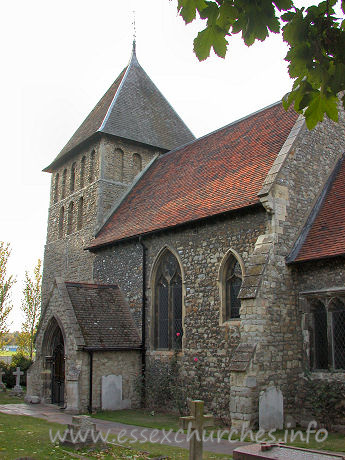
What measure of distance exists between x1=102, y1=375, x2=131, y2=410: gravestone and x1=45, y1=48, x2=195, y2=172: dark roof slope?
11.2m

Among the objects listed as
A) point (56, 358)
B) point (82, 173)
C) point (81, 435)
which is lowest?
point (81, 435)

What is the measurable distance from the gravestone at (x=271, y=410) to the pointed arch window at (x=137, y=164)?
13502 mm

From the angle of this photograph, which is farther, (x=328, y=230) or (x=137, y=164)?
(x=137, y=164)

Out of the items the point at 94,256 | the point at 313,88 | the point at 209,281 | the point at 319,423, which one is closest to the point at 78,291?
the point at 94,256

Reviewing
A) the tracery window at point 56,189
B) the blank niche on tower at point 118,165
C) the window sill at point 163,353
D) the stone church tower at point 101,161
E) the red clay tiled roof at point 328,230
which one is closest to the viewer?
the red clay tiled roof at point 328,230

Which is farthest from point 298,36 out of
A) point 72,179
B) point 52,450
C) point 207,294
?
point 72,179

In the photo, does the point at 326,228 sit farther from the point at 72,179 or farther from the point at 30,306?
the point at 30,306

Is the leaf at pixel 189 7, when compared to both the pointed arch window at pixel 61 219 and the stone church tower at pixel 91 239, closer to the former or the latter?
the stone church tower at pixel 91 239

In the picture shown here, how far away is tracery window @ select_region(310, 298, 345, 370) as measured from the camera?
1138cm

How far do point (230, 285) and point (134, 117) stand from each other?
12.9 meters

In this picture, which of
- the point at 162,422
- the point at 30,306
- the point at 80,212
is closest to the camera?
the point at 162,422

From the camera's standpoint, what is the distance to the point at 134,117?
23.6 metres

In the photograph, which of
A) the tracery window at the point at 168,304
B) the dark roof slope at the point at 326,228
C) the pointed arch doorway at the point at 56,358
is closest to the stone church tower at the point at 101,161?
the pointed arch doorway at the point at 56,358

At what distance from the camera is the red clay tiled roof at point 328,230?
11.6 meters
